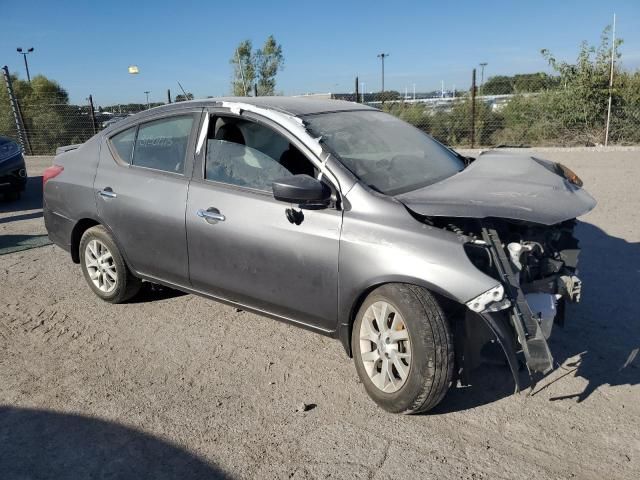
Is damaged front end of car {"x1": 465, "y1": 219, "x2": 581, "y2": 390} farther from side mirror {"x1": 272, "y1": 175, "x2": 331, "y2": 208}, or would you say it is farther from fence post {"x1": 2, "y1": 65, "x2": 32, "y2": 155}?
fence post {"x1": 2, "y1": 65, "x2": 32, "y2": 155}

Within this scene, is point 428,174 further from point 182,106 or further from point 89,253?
point 89,253

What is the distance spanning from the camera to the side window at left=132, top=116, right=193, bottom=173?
13.4ft

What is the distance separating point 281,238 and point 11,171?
826 centimetres

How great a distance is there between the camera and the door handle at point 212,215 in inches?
144

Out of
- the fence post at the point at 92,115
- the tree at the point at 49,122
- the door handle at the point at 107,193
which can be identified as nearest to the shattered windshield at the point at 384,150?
the door handle at the point at 107,193

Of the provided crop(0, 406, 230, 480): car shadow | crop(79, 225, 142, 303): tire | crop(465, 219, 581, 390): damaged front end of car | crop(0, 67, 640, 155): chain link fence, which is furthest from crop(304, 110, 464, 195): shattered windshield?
crop(0, 67, 640, 155): chain link fence

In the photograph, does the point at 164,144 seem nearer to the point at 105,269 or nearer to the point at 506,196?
the point at 105,269

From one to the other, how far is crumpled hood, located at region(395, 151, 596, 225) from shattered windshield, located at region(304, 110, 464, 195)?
0.58 ft

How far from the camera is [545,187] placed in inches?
130

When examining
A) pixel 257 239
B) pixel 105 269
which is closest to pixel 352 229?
pixel 257 239

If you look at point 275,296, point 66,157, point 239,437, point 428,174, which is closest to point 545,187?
point 428,174

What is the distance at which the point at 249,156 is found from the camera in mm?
3771

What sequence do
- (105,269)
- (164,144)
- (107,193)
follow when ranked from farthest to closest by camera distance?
(105,269) → (107,193) → (164,144)

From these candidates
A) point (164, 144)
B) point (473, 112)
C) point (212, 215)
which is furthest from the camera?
point (473, 112)
